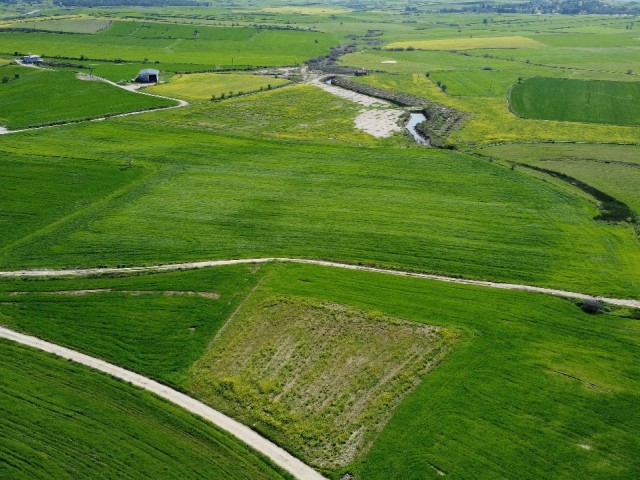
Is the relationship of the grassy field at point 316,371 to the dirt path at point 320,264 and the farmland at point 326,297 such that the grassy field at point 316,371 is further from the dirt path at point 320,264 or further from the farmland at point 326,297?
the dirt path at point 320,264

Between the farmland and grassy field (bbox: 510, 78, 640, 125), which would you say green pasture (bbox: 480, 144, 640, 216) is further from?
grassy field (bbox: 510, 78, 640, 125)

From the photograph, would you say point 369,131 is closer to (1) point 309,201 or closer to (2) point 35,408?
(1) point 309,201

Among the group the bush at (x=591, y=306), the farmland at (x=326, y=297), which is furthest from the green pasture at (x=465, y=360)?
the bush at (x=591, y=306)

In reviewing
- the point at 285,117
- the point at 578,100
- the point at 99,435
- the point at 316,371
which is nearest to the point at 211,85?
the point at 285,117

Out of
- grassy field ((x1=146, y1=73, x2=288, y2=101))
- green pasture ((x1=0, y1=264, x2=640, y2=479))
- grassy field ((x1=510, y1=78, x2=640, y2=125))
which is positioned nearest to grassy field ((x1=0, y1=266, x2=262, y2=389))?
green pasture ((x1=0, y1=264, x2=640, y2=479))

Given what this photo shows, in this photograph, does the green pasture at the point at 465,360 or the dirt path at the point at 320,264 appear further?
the dirt path at the point at 320,264
